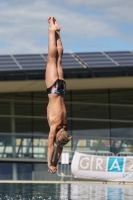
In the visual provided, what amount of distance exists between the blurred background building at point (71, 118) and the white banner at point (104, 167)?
504 centimetres

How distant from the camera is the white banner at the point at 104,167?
1001 inches

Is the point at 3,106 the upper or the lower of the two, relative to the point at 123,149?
upper

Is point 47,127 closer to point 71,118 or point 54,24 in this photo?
point 71,118

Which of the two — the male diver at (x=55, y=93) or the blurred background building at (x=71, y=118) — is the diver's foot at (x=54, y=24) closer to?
the male diver at (x=55, y=93)

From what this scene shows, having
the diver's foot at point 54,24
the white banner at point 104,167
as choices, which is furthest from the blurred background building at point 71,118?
the diver's foot at point 54,24

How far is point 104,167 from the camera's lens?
25859 mm

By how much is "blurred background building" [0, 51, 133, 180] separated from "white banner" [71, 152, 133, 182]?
5035 mm

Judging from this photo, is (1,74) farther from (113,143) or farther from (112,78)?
(113,143)

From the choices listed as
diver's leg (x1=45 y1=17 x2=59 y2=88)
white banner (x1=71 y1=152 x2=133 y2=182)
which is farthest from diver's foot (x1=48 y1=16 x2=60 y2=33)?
white banner (x1=71 y1=152 x2=133 y2=182)

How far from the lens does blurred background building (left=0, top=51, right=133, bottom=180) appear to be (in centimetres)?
3156

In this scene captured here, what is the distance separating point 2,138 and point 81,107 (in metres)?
4.76

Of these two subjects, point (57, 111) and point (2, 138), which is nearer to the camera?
point (57, 111)

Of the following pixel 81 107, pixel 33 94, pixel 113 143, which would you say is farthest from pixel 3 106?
pixel 113 143

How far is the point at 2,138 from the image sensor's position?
3178 cm
